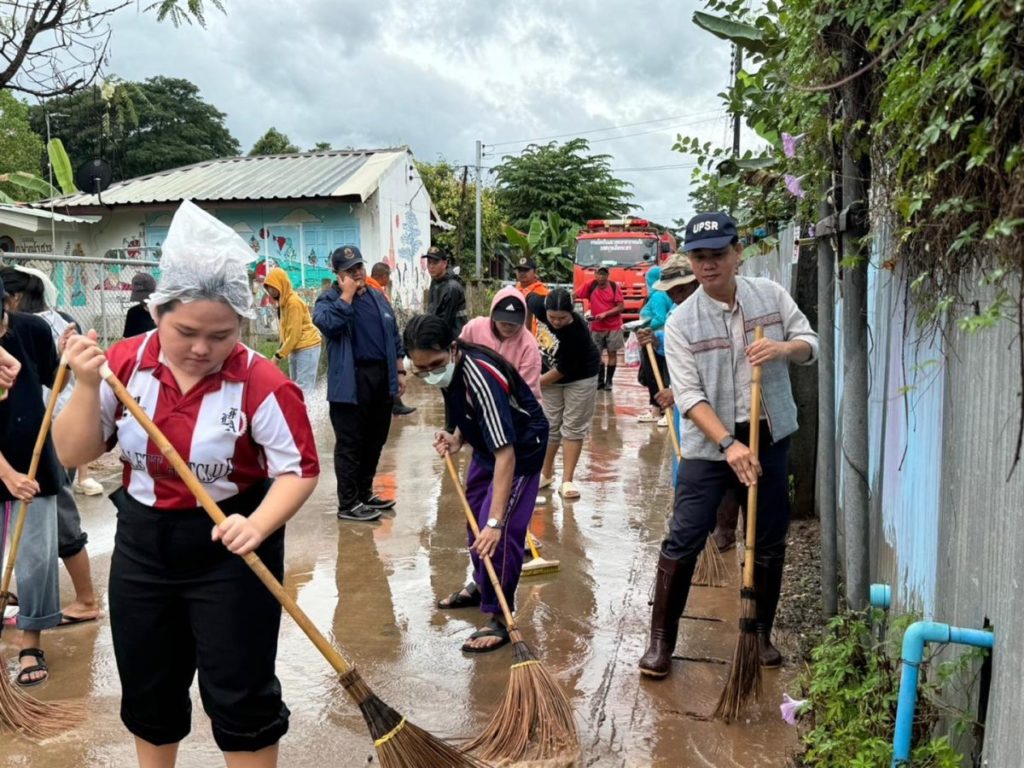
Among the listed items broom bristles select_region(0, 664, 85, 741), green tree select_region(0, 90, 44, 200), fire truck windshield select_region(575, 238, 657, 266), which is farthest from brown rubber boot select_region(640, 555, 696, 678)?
green tree select_region(0, 90, 44, 200)

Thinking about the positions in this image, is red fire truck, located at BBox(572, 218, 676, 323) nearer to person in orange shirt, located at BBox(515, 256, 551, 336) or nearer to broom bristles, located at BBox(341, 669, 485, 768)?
person in orange shirt, located at BBox(515, 256, 551, 336)

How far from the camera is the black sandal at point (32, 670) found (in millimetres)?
4000

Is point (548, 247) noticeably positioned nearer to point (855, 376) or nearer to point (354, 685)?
point (855, 376)

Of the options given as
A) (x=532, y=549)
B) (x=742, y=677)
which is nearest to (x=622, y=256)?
(x=532, y=549)

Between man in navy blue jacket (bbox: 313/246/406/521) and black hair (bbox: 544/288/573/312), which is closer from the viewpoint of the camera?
man in navy blue jacket (bbox: 313/246/406/521)

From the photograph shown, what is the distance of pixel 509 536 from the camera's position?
432 cm

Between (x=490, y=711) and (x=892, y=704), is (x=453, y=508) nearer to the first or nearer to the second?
(x=490, y=711)

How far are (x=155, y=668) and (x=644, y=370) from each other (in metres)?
5.99

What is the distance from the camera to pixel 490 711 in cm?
379

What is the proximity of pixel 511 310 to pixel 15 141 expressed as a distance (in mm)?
33936

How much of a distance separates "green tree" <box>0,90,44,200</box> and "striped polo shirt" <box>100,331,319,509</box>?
32.6 m

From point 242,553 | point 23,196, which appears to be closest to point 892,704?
point 242,553

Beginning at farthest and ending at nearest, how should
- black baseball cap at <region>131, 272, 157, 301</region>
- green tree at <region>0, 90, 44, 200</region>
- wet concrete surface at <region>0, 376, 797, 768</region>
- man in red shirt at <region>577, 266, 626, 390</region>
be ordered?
1. green tree at <region>0, 90, 44, 200</region>
2. man in red shirt at <region>577, 266, 626, 390</region>
3. black baseball cap at <region>131, 272, 157, 301</region>
4. wet concrete surface at <region>0, 376, 797, 768</region>

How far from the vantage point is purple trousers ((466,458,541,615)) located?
170 inches
